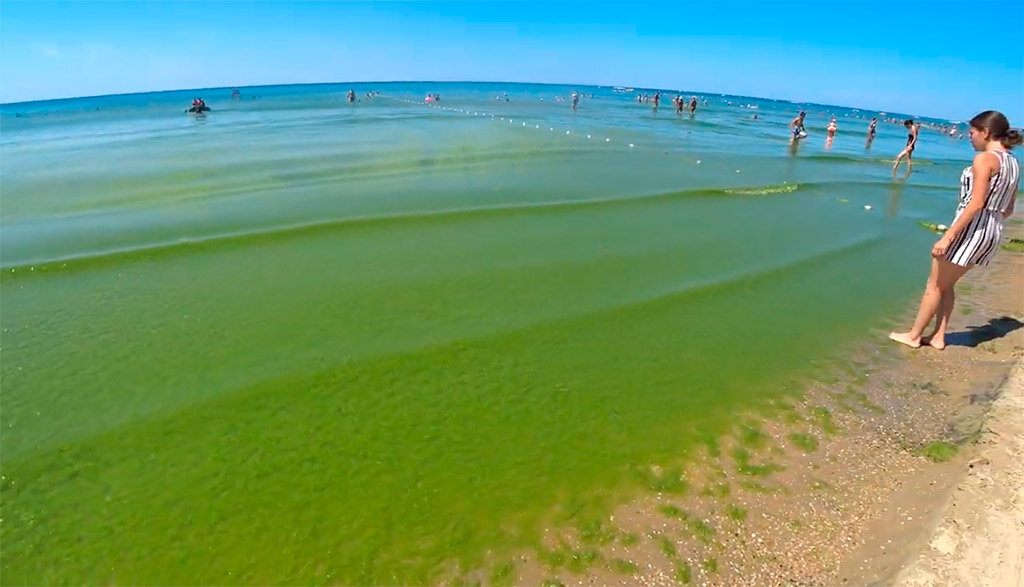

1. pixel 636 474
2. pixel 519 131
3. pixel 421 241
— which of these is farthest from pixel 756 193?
pixel 519 131

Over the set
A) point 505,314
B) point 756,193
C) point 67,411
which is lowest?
point 67,411

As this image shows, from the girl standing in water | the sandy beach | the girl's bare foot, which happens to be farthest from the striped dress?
the sandy beach

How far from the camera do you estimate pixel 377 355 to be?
23.8ft

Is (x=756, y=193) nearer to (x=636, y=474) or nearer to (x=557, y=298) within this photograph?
(x=557, y=298)

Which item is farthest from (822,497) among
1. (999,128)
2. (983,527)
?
(999,128)

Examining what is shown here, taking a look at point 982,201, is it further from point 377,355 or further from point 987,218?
point 377,355

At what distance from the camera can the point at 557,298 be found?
30.0 ft

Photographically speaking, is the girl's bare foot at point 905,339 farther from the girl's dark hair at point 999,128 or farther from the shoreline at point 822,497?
the girl's dark hair at point 999,128

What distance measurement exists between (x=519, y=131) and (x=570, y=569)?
114ft

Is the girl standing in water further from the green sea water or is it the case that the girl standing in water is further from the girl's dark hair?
the green sea water

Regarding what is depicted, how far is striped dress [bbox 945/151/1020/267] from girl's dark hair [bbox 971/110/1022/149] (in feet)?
0.50

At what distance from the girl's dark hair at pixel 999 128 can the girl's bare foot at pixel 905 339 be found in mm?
2693

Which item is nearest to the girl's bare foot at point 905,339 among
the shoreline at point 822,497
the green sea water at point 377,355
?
the green sea water at point 377,355

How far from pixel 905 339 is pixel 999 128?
2.95 m
